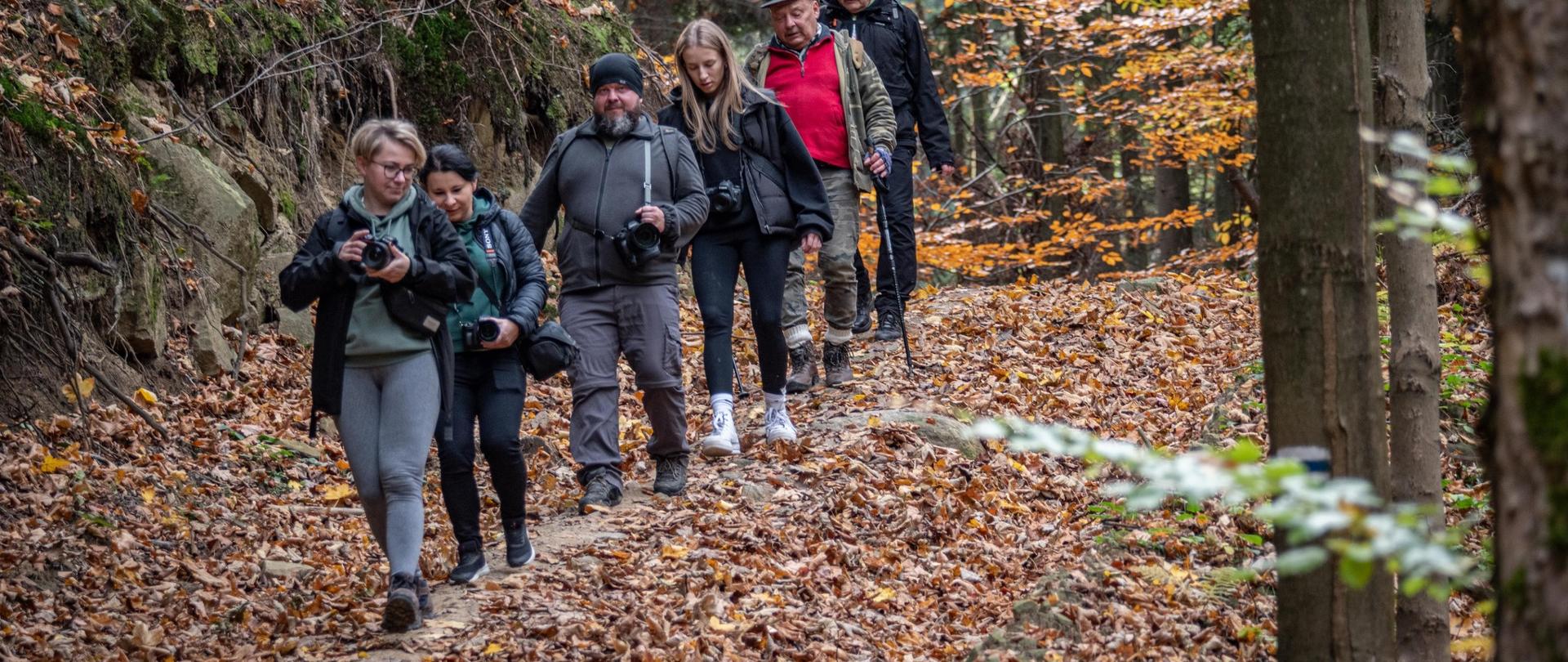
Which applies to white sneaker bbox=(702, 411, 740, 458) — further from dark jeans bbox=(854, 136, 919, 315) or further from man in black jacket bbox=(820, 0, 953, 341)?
man in black jacket bbox=(820, 0, 953, 341)

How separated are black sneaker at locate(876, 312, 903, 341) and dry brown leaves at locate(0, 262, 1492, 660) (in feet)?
2.70

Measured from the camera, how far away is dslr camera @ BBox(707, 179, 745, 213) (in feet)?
22.1

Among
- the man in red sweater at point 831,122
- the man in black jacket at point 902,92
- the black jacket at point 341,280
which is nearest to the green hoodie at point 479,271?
the black jacket at point 341,280

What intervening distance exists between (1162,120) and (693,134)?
999cm

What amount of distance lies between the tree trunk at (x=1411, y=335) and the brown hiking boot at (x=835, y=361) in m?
4.33

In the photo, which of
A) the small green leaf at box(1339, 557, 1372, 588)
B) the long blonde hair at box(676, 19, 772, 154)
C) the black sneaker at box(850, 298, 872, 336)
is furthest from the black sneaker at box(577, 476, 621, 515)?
the small green leaf at box(1339, 557, 1372, 588)

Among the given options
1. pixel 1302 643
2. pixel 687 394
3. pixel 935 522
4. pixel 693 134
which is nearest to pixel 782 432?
pixel 935 522

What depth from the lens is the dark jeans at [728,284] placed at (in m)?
6.84

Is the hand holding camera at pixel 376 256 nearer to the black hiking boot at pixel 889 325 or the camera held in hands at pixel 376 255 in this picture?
the camera held in hands at pixel 376 255

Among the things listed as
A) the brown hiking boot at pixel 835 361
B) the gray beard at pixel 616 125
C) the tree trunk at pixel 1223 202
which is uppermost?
the gray beard at pixel 616 125

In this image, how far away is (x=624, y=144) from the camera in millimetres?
6434

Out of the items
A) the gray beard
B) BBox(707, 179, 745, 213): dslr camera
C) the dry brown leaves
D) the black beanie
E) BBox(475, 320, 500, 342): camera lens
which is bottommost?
the dry brown leaves

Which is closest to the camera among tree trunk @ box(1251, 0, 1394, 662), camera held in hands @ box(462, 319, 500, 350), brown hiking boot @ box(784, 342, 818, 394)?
tree trunk @ box(1251, 0, 1394, 662)

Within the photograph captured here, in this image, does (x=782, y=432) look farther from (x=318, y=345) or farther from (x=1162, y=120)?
(x=1162, y=120)
